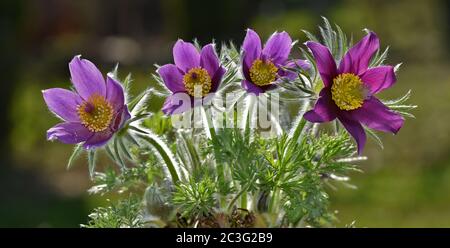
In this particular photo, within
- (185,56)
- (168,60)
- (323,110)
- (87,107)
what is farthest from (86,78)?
(168,60)

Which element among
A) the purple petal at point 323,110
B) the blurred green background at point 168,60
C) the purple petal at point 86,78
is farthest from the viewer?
the blurred green background at point 168,60

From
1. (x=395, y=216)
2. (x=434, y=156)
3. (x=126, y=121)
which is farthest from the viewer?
(x=434, y=156)

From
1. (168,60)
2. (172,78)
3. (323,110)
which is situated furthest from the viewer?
(168,60)

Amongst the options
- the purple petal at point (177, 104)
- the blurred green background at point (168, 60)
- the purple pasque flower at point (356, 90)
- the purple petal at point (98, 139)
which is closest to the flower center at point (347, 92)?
the purple pasque flower at point (356, 90)

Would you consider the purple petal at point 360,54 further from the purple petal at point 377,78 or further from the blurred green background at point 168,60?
the blurred green background at point 168,60

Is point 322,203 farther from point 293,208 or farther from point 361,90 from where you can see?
point 361,90

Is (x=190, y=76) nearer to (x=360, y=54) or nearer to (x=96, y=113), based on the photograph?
(x=96, y=113)
